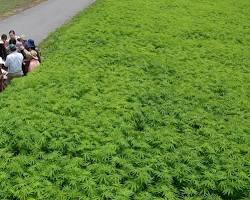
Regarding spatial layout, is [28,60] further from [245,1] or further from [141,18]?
[245,1]

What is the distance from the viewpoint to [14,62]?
1634cm

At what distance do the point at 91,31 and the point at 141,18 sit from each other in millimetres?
3511

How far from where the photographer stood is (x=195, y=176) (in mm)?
11102

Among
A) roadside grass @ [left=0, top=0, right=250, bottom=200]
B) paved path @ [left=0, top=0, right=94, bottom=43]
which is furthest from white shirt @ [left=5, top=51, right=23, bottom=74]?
paved path @ [left=0, top=0, right=94, bottom=43]

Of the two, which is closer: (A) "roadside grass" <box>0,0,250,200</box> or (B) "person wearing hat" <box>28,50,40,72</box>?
(A) "roadside grass" <box>0,0,250,200</box>

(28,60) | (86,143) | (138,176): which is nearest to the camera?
(138,176)

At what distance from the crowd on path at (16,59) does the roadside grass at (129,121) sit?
0.52m

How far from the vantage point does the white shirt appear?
16.3 m

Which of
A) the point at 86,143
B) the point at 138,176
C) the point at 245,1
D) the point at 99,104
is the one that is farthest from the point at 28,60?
the point at 245,1

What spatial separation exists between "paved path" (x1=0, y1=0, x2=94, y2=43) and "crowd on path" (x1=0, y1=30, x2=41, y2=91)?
4801mm

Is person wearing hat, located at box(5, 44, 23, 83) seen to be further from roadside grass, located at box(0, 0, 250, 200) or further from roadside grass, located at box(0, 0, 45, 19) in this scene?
roadside grass, located at box(0, 0, 45, 19)

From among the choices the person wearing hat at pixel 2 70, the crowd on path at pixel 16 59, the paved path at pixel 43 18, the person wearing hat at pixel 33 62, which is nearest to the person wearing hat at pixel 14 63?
the crowd on path at pixel 16 59

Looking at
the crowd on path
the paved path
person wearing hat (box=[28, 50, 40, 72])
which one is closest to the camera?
the crowd on path

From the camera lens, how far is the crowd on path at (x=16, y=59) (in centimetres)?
1631
